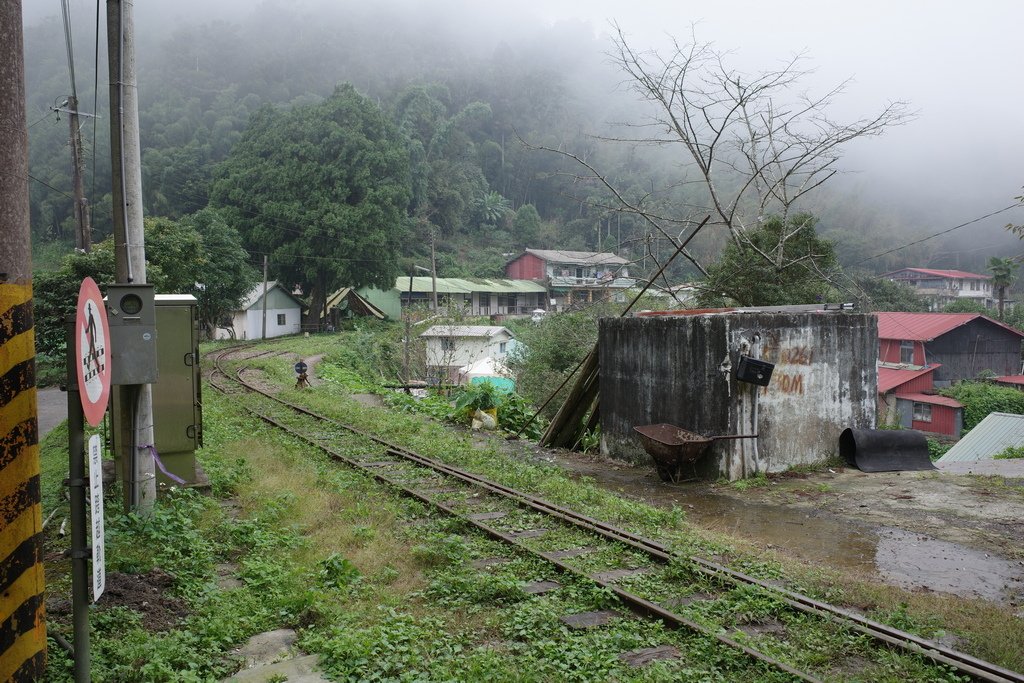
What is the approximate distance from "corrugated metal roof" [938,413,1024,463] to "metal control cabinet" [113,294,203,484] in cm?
1504

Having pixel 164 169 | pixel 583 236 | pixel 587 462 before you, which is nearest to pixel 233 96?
pixel 164 169

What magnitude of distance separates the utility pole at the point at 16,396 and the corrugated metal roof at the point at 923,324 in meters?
35.4

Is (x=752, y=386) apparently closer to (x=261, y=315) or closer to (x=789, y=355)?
(x=789, y=355)

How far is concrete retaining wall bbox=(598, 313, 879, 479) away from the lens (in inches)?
385

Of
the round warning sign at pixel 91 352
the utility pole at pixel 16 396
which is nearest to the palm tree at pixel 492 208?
the utility pole at pixel 16 396

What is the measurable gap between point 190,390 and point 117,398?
683 mm

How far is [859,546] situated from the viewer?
6.95 meters

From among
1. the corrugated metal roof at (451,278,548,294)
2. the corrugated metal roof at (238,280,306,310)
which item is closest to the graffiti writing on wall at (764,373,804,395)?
the corrugated metal roof at (238,280,306,310)

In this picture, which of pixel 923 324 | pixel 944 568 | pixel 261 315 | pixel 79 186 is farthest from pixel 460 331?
pixel 944 568

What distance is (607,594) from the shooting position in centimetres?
530

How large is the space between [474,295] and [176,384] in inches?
1810

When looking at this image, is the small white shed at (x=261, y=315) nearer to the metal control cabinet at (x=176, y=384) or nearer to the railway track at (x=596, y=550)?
the railway track at (x=596, y=550)

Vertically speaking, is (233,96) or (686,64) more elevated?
(233,96)

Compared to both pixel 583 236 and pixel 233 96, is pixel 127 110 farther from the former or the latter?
pixel 233 96
